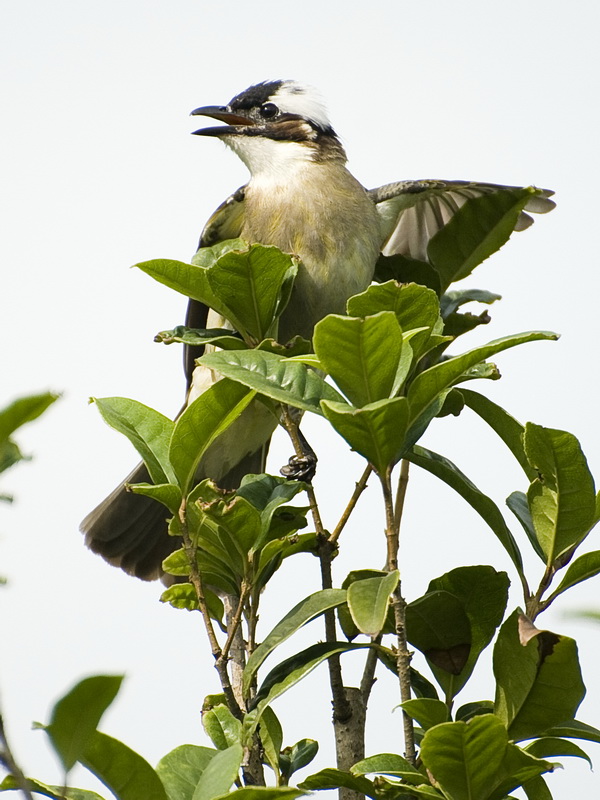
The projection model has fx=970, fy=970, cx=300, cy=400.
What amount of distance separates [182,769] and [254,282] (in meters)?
0.99

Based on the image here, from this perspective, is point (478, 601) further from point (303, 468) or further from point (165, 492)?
point (303, 468)

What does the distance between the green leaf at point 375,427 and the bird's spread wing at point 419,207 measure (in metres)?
2.40

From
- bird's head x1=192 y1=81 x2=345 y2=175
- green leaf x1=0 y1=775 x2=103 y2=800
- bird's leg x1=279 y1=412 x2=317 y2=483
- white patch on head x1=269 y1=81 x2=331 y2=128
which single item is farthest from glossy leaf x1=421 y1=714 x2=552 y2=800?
white patch on head x1=269 y1=81 x2=331 y2=128

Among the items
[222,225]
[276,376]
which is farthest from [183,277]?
[222,225]

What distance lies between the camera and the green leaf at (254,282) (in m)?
2.04

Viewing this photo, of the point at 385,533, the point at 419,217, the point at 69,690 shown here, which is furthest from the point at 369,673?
the point at 419,217

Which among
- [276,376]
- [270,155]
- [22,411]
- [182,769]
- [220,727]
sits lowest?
[220,727]

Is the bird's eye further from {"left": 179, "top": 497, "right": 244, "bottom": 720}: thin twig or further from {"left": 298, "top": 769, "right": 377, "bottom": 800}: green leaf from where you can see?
{"left": 298, "top": 769, "right": 377, "bottom": 800}: green leaf

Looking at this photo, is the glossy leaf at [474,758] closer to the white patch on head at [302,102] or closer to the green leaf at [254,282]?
the green leaf at [254,282]

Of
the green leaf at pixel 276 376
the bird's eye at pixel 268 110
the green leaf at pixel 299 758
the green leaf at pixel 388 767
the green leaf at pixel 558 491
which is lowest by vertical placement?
the green leaf at pixel 299 758

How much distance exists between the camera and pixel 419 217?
463 cm

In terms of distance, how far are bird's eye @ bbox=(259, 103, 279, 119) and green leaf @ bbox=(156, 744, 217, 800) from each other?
3600 mm

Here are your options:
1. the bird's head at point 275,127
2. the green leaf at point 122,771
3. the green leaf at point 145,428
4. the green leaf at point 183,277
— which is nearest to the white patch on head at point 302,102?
the bird's head at point 275,127

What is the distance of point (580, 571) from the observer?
6.12 feet
